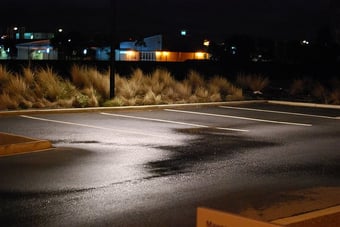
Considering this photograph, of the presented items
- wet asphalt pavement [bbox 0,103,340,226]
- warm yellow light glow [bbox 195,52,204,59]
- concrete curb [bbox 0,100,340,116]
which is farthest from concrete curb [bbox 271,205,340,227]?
warm yellow light glow [bbox 195,52,204,59]

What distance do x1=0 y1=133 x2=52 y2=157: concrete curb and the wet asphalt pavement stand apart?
275 mm

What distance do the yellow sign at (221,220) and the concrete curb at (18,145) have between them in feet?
27.9

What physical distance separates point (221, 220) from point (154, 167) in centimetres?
708

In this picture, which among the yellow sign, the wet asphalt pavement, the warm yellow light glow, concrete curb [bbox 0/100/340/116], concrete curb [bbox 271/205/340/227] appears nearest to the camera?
the yellow sign

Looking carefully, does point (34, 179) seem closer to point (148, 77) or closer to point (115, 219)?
point (115, 219)

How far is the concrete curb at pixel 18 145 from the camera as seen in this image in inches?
520

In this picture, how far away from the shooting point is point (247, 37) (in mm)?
90875

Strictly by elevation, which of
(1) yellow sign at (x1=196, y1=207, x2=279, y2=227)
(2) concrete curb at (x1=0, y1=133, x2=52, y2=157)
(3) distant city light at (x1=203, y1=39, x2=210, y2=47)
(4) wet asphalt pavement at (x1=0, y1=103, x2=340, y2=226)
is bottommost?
(4) wet asphalt pavement at (x1=0, y1=103, x2=340, y2=226)

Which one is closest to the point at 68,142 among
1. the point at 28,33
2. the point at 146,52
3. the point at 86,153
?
the point at 86,153

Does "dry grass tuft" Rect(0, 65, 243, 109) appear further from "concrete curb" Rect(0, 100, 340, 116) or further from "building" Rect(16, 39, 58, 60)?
"building" Rect(16, 39, 58, 60)

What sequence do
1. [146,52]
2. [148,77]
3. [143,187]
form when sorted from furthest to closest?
[146,52] → [148,77] → [143,187]

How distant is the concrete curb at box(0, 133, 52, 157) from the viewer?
520 inches

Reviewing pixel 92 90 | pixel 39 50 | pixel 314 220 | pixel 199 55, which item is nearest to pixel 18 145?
pixel 314 220

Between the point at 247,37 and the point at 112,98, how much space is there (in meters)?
67.9
